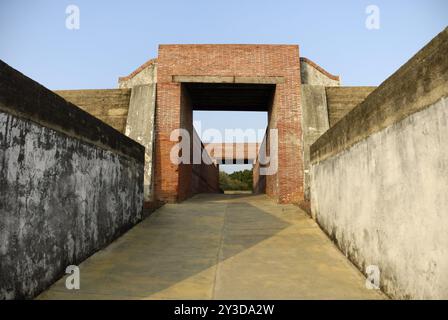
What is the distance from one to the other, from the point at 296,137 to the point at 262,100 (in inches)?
112

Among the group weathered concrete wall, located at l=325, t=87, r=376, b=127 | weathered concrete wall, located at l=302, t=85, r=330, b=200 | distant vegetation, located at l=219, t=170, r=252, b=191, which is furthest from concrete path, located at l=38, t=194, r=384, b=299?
distant vegetation, located at l=219, t=170, r=252, b=191

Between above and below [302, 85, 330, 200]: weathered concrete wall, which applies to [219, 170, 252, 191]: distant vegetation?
below

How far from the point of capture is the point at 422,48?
2.86 m

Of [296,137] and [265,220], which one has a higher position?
[296,137]

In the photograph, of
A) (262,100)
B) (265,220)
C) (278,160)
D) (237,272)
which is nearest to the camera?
(237,272)

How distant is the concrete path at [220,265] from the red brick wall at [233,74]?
117 inches

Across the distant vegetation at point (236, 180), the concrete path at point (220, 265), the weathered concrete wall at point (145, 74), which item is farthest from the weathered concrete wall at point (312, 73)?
the distant vegetation at point (236, 180)

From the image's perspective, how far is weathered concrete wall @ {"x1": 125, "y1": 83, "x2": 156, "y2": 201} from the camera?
954 cm

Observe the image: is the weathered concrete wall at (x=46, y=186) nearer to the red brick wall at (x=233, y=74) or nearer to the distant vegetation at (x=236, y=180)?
the red brick wall at (x=233, y=74)

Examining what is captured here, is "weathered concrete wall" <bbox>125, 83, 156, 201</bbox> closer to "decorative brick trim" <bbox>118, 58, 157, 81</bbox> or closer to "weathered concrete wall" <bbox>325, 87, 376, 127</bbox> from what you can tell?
"decorative brick trim" <bbox>118, 58, 157, 81</bbox>

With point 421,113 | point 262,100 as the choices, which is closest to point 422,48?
point 421,113

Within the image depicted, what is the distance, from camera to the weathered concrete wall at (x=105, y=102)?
34.7 feet

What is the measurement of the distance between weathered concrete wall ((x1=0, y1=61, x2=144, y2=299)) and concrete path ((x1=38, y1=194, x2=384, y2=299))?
12.9 inches
